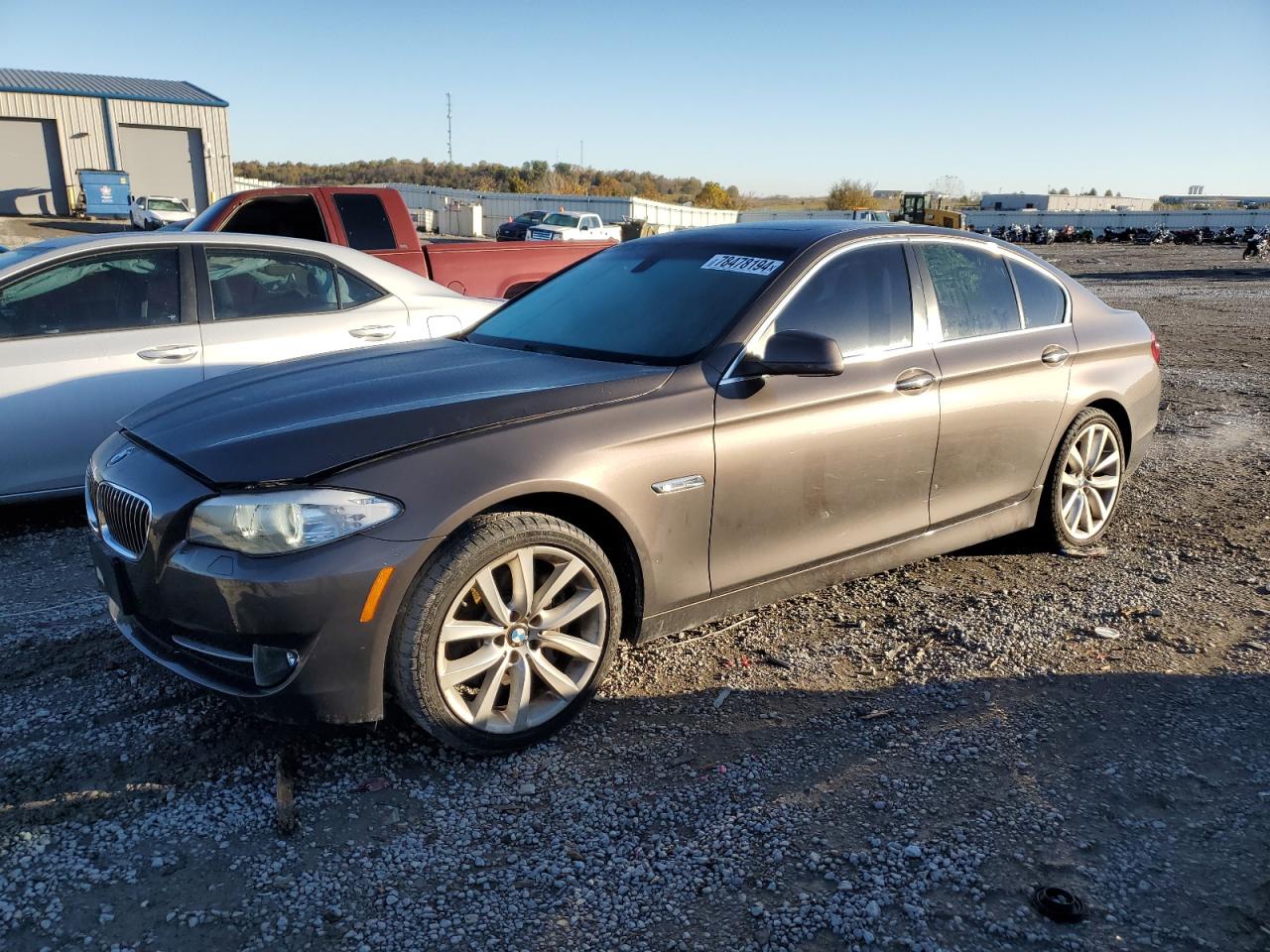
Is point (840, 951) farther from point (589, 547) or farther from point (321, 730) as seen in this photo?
point (321, 730)

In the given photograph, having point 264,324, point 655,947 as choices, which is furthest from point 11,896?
point 264,324

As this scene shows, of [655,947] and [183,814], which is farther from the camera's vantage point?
[183,814]

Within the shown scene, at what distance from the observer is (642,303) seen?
4066 mm

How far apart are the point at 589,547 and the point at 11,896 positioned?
183cm

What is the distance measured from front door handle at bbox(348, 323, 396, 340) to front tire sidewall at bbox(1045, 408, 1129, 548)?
4.03 metres

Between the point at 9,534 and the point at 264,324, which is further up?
the point at 264,324

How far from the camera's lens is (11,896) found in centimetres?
245

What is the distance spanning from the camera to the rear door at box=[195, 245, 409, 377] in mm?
5648

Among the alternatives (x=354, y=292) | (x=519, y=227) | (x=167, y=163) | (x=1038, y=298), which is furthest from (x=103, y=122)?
(x=1038, y=298)

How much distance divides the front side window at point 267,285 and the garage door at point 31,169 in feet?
156

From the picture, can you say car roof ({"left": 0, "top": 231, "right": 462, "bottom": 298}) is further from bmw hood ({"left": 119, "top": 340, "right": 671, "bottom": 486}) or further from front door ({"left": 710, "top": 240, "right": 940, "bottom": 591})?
Answer: front door ({"left": 710, "top": 240, "right": 940, "bottom": 591})

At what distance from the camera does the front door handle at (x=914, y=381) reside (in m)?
4.04

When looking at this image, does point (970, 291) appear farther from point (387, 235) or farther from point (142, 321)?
point (387, 235)

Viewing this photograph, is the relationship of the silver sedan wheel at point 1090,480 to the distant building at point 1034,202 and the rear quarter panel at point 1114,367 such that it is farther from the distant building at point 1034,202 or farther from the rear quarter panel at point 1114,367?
the distant building at point 1034,202
